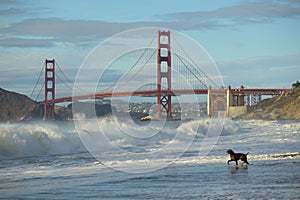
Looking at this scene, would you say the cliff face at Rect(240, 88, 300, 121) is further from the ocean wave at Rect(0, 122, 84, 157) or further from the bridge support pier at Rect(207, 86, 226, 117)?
the ocean wave at Rect(0, 122, 84, 157)

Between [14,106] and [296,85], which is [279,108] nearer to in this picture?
[296,85]

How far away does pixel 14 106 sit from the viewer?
6438cm

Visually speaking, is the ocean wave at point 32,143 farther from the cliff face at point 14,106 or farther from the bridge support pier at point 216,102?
the bridge support pier at point 216,102

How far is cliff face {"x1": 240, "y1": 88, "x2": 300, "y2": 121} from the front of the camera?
82.8 m

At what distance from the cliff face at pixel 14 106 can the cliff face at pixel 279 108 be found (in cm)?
3388

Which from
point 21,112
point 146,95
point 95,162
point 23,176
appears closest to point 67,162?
point 95,162

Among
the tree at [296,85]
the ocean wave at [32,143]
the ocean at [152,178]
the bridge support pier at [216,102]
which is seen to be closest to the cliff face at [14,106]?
the bridge support pier at [216,102]

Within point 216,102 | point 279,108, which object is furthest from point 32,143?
point 279,108

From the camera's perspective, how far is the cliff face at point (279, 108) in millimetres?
82750

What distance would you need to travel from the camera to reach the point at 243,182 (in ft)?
31.3

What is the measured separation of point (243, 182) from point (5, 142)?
10174mm

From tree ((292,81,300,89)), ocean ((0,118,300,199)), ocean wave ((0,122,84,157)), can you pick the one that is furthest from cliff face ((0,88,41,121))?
tree ((292,81,300,89))

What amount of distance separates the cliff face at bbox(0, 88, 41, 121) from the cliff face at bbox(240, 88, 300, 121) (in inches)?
1334

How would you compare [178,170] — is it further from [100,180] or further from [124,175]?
[100,180]
